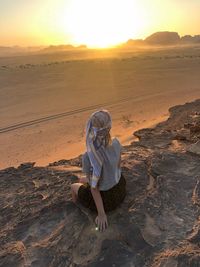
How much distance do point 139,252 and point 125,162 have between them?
5.36 ft

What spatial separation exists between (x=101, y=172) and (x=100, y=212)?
350mm

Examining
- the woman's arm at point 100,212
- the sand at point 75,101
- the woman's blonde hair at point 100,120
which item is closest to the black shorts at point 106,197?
the woman's arm at point 100,212

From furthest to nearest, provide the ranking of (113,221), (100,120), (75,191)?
(75,191) < (113,221) < (100,120)

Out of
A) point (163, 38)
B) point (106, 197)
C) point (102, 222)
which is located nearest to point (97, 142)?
point (106, 197)

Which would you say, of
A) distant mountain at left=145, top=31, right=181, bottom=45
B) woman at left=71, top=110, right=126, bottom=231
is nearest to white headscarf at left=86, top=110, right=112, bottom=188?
woman at left=71, top=110, right=126, bottom=231

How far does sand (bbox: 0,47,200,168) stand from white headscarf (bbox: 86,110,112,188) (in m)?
4.26

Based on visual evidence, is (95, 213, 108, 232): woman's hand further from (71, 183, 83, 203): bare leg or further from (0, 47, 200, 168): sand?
(0, 47, 200, 168): sand

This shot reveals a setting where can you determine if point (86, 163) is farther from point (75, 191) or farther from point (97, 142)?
point (75, 191)

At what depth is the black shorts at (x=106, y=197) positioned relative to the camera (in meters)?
3.41

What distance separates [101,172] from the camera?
11.0 feet

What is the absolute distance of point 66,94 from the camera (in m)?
18.6

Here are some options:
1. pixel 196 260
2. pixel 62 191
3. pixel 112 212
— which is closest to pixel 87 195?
pixel 112 212

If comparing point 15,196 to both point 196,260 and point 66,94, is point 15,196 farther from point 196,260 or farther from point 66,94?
point 66,94

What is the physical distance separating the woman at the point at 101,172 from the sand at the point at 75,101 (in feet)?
13.5
